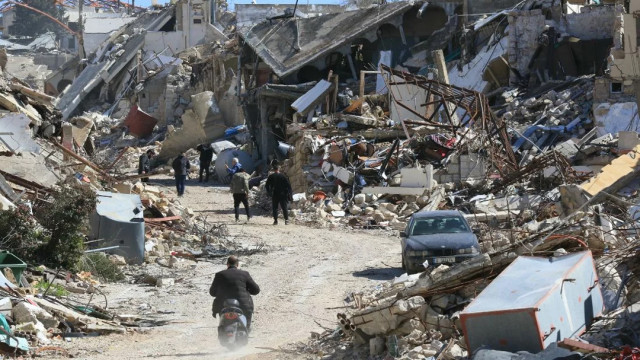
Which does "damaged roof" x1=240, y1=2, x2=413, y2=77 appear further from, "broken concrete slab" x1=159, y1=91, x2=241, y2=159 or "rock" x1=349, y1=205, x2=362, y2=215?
"rock" x1=349, y1=205, x2=362, y2=215

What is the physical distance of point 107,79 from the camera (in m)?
61.6

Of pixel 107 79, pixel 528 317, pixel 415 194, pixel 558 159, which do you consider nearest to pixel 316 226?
pixel 415 194

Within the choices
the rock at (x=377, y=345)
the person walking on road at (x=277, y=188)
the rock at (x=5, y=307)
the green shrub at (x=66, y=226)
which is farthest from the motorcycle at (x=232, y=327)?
the person walking on road at (x=277, y=188)

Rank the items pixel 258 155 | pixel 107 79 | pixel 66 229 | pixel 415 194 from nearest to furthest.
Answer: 1. pixel 66 229
2. pixel 415 194
3. pixel 258 155
4. pixel 107 79

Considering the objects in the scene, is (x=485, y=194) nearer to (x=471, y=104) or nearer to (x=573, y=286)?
(x=471, y=104)

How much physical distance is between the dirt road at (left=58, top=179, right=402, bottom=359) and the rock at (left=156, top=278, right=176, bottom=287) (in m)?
0.15

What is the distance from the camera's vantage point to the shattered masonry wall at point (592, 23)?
35.6 metres

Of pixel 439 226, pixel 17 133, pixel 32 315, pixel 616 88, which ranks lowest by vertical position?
pixel 439 226

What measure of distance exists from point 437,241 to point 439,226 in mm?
857

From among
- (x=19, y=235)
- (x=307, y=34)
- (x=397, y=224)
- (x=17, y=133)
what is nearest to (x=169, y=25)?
(x=307, y=34)

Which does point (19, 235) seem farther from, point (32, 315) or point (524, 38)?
point (524, 38)

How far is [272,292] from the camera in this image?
1672 cm

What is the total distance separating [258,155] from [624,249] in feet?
93.6

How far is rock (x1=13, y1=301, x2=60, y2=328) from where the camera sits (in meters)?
12.9
